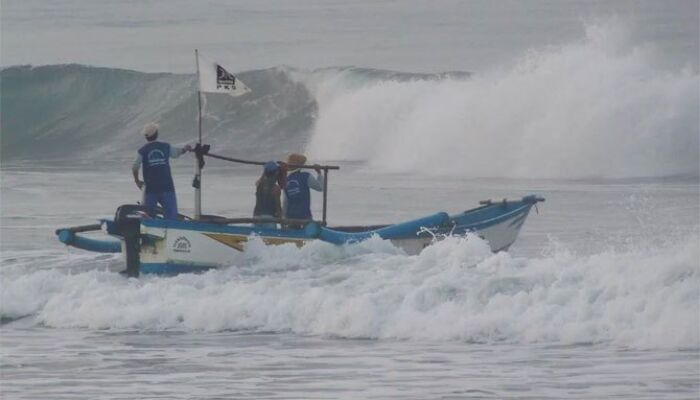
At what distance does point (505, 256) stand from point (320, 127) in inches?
1198

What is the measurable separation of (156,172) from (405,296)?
12.5 ft

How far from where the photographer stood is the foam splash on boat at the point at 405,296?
1313 cm

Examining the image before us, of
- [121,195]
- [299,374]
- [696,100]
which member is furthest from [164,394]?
[696,100]

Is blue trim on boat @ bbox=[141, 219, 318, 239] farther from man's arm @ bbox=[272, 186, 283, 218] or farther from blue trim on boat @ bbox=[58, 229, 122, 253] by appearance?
blue trim on boat @ bbox=[58, 229, 122, 253]

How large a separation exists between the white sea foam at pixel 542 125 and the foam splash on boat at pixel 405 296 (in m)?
18.5

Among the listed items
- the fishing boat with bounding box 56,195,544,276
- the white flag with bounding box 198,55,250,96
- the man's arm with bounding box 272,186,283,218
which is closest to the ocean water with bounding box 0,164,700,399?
the fishing boat with bounding box 56,195,544,276

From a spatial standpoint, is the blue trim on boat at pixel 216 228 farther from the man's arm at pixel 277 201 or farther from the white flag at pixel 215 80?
the white flag at pixel 215 80

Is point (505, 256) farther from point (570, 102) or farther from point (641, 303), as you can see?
point (570, 102)

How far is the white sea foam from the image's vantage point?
118ft

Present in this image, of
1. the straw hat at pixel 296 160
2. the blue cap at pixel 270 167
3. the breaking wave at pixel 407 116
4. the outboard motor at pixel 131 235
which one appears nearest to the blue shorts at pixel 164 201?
the outboard motor at pixel 131 235

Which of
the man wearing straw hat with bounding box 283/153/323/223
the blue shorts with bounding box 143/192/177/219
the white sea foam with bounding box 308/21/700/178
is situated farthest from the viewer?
the white sea foam with bounding box 308/21/700/178

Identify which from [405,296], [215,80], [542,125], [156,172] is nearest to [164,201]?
[156,172]

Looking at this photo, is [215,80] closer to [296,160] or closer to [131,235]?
[296,160]

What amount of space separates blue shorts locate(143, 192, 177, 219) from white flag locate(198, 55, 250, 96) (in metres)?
1.14
